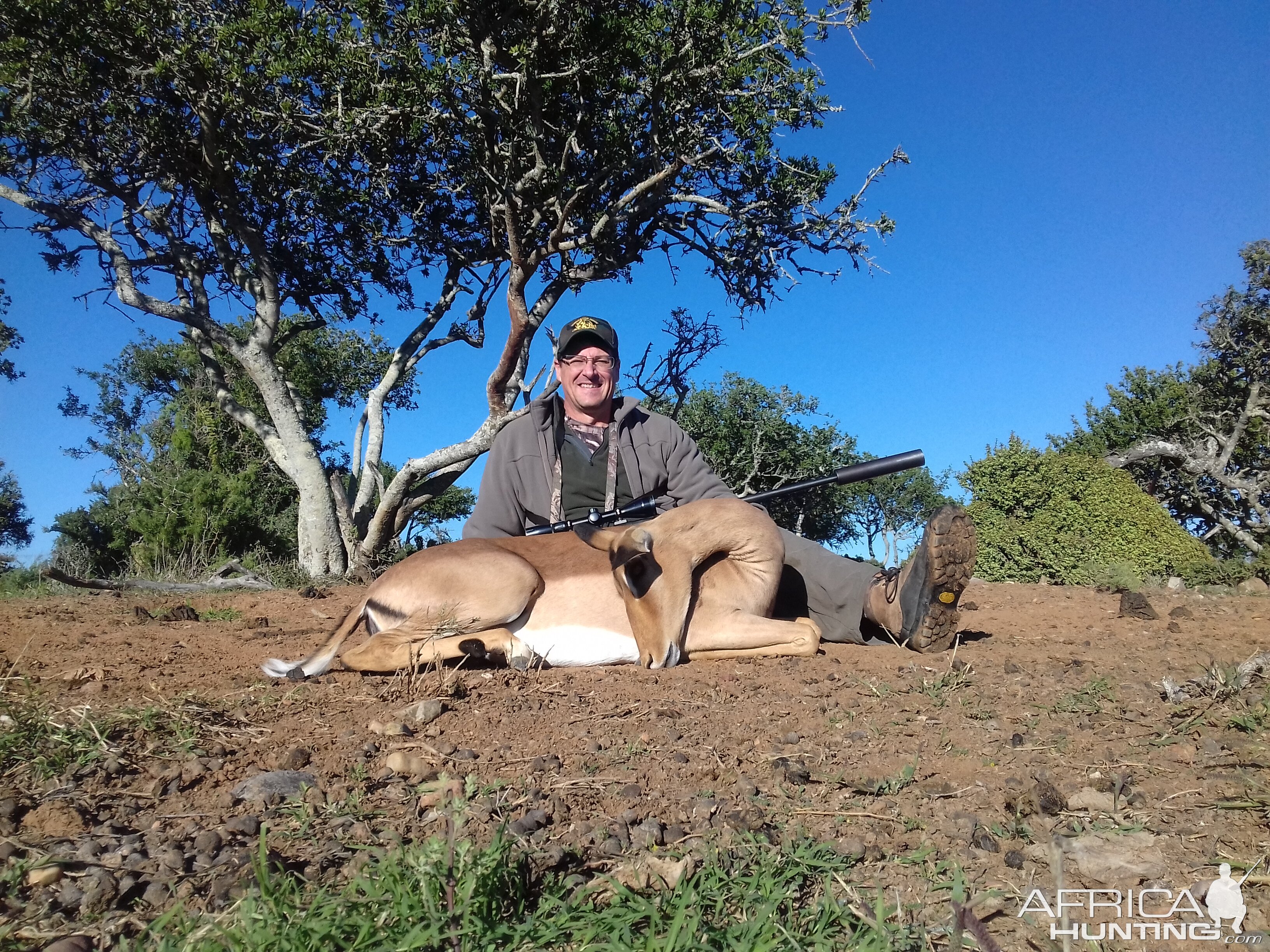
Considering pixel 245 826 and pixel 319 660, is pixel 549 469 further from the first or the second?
pixel 245 826

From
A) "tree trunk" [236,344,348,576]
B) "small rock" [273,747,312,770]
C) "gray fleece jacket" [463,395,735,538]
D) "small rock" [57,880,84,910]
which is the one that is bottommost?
"small rock" [57,880,84,910]

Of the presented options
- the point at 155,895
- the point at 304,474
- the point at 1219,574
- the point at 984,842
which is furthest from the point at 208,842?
the point at 1219,574

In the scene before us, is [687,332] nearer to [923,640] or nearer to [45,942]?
[923,640]

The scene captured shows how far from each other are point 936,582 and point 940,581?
2 centimetres

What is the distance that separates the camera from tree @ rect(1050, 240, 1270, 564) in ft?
66.3

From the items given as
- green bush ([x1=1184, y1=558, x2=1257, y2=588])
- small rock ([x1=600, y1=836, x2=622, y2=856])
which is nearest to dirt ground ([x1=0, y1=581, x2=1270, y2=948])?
small rock ([x1=600, y1=836, x2=622, y2=856])

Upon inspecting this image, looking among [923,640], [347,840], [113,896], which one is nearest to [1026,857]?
[347,840]

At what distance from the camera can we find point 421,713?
9.87 ft

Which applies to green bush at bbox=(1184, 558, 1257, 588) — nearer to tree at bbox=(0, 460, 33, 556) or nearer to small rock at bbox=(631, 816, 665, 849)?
small rock at bbox=(631, 816, 665, 849)

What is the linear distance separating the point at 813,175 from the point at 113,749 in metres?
11.9

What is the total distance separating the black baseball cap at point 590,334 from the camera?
18.1ft

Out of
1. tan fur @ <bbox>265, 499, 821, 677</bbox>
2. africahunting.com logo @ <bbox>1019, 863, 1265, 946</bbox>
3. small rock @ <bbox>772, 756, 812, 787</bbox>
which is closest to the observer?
africahunting.com logo @ <bbox>1019, 863, 1265, 946</bbox>

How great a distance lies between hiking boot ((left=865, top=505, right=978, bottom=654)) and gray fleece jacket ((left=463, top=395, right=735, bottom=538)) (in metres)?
1.28

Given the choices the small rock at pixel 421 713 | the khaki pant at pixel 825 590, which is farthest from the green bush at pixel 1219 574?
the small rock at pixel 421 713
